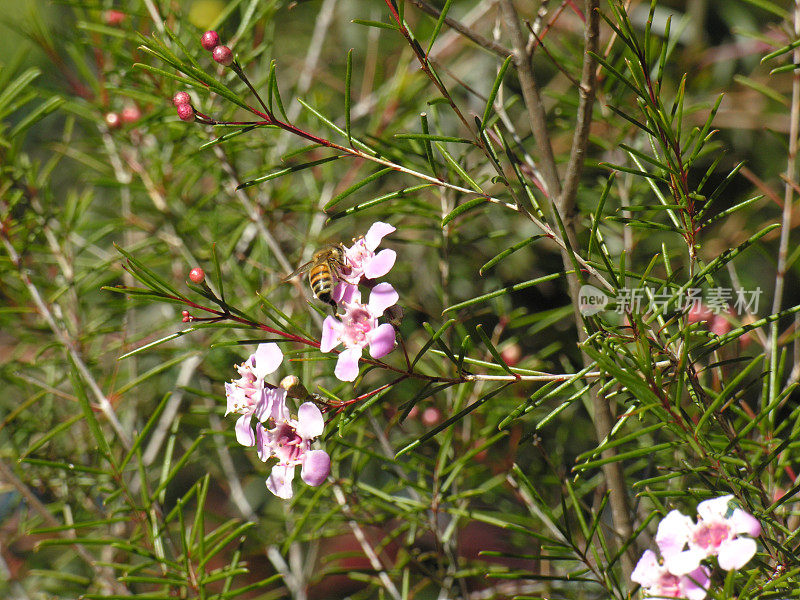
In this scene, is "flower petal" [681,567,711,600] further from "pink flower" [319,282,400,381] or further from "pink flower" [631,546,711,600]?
"pink flower" [319,282,400,381]

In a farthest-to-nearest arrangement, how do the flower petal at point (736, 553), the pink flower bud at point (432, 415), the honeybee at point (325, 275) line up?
1. the pink flower bud at point (432, 415)
2. the honeybee at point (325, 275)
3. the flower petal at point (736, 553)

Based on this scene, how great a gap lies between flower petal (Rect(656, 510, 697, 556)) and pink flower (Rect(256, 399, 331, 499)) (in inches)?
11.5

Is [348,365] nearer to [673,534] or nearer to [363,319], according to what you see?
[363,319]

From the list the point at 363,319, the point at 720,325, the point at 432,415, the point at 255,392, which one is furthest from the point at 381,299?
the point at 720,325

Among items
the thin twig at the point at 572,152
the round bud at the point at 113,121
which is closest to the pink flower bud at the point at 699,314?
the thin twig at the point at 572,152

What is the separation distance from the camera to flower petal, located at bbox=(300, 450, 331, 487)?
64cm

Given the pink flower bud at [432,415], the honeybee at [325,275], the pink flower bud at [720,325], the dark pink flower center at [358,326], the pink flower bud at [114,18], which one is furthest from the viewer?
the pink flower bud at [114,18]

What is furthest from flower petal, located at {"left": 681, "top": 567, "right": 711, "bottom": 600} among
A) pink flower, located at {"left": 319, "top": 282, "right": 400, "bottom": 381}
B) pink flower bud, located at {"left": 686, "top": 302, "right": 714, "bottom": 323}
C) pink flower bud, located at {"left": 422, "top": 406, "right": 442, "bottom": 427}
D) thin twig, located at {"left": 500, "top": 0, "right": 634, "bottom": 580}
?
pink flower bud, located at {"left": 422, "top": 406, "right": 442, "bottom": 427}

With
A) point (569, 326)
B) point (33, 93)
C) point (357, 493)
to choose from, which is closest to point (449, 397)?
point (357, 493)

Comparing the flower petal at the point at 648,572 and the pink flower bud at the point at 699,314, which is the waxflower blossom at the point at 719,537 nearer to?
the flower petal at the point at 648,572

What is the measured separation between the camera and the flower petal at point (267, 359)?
25.8 inches

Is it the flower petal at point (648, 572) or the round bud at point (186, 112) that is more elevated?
the round bud at point (186, 112)

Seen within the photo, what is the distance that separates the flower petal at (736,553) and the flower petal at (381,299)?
33 cm

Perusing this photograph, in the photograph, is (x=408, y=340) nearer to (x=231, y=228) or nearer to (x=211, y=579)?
(x=231, y=228)
